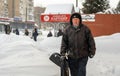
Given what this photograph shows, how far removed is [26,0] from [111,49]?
124818mm

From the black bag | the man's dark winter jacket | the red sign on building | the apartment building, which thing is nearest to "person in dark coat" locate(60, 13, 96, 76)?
the man's dark winter jacket

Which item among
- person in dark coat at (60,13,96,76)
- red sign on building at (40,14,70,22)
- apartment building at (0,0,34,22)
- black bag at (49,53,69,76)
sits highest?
person in dark coat at (60,13,96,76)

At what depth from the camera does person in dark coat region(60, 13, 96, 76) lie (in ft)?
25.9

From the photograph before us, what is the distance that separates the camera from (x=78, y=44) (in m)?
7.89

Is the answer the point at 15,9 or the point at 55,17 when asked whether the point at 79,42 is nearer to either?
the point at 55,17

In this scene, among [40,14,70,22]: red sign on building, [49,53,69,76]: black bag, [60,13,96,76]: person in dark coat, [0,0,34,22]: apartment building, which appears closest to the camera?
[60,13,96,76]: person in dark coat

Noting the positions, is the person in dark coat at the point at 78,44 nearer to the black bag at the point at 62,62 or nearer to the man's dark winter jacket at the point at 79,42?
the man's dark winter jacket at the point at 79,42

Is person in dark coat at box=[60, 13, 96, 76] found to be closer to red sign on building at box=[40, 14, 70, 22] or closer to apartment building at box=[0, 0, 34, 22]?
red sign on building at box=[40, 14, 70, 22]

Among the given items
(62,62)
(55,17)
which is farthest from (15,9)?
(62,62)

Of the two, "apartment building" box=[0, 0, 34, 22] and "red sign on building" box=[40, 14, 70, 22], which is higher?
"red sign on building" box=[40, 14, 70, 22]

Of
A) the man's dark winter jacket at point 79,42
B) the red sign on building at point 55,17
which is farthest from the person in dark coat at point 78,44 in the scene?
the red sign on building at point 55,17

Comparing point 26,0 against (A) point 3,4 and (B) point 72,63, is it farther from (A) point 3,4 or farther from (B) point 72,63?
(B) point 72,63

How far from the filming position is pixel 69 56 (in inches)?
315

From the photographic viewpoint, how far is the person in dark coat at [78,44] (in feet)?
25.9
